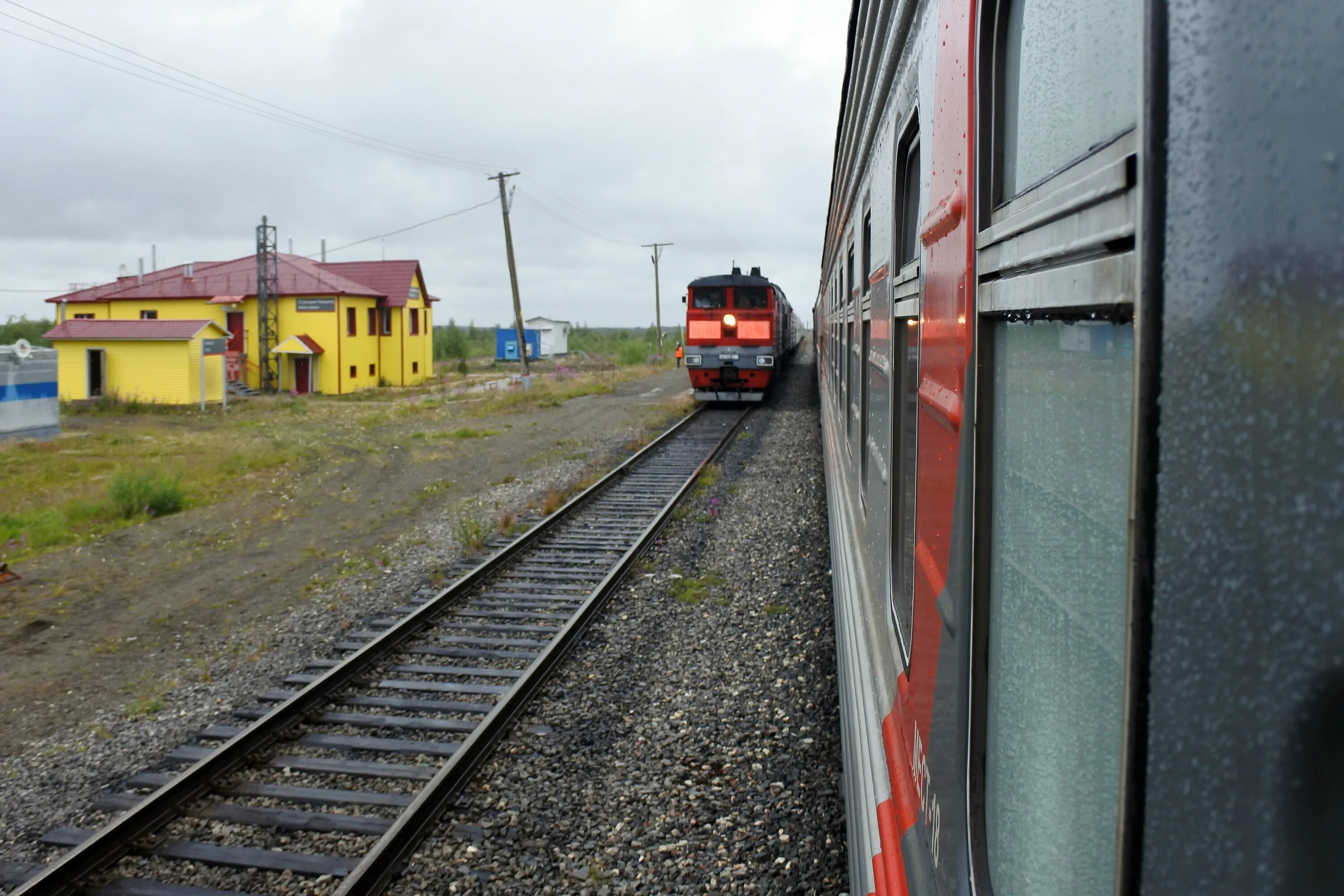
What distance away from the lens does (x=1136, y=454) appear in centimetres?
71

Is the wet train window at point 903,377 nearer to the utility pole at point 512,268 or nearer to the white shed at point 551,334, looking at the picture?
the utility pole at point 512,268

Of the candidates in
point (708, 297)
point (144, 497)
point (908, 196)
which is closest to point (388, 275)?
point (708, 297)

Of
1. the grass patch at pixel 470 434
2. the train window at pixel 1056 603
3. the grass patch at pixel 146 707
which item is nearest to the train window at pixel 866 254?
the train window at pixel 1056 603

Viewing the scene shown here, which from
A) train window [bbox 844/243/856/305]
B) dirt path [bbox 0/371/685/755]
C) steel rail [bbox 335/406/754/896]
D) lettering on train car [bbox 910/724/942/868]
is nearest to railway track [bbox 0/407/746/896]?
steel rail [bbox 335/406/754/896]

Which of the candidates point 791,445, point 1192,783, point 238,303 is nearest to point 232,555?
point 791,445

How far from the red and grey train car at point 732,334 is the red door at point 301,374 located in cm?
2071

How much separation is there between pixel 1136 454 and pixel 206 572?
10.5 meters

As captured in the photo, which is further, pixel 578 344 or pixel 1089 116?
pixel 578 344

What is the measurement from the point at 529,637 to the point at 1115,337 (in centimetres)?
656

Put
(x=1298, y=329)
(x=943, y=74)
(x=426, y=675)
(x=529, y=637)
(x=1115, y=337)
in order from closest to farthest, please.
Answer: (x=1298, y=329)
(x=1115, y=337)
(x=943, y=74)
(x=426, y=675)
(x=529, y=637)

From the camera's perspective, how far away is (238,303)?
→ 128 feet

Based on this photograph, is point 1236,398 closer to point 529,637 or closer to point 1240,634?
point 1240,634

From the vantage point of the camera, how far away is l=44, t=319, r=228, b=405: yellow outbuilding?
102 ft

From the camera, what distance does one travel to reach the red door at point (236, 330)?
3912 centimetres
